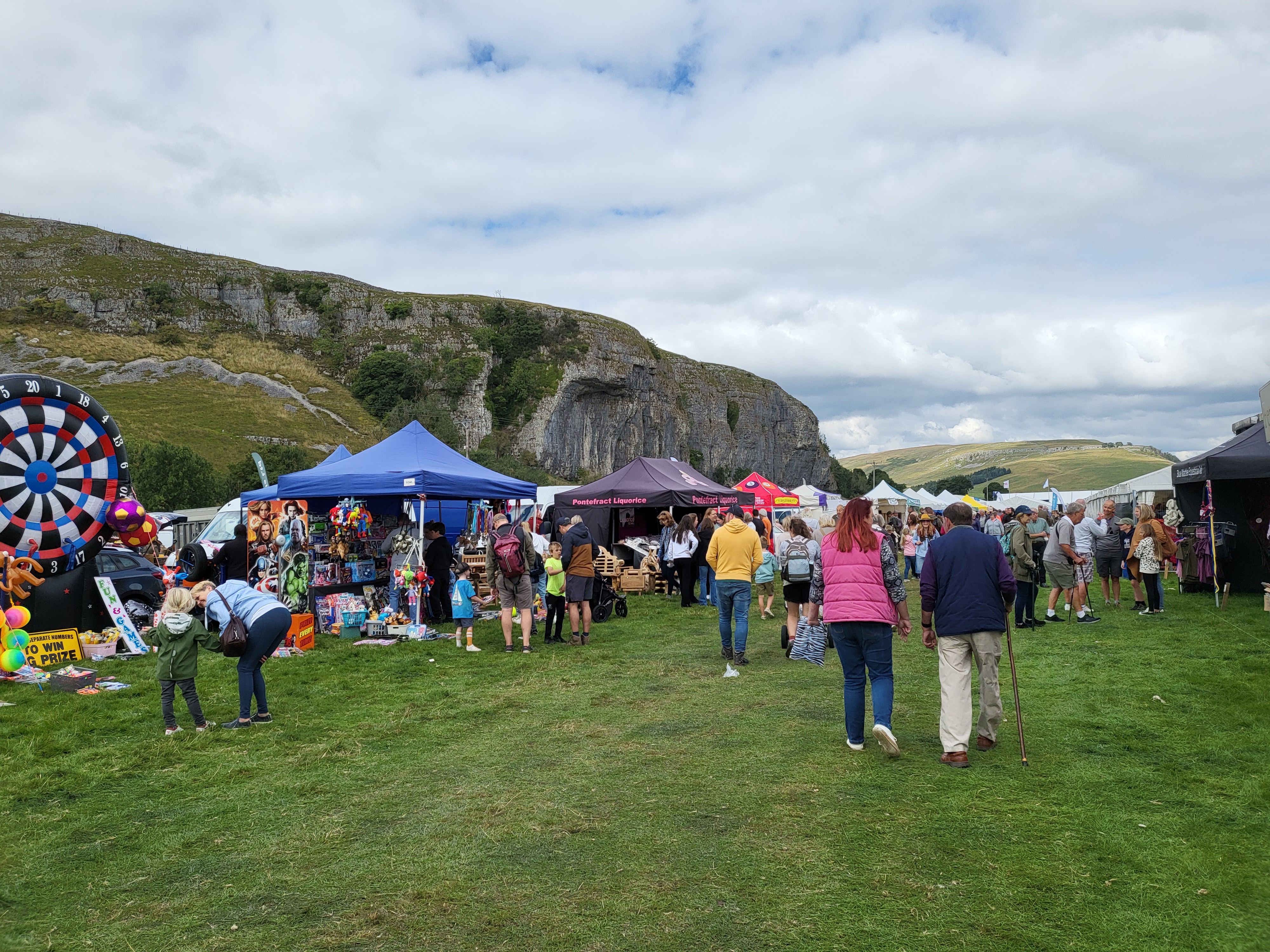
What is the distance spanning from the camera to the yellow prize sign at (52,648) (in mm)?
9688

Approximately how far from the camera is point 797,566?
9.80m

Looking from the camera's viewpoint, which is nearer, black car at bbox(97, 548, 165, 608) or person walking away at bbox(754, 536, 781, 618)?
black car at bbox(97, 548, 165, 608)

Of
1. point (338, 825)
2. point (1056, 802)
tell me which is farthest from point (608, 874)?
point (1056, 802)

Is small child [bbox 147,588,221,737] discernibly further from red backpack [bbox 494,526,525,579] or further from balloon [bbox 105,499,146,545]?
balloon [bbox 105,499,146,545]

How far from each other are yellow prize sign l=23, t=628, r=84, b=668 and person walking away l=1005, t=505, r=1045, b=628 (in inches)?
440

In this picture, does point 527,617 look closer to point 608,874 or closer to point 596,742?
point 596,742

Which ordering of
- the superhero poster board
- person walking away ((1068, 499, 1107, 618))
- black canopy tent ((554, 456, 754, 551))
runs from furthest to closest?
black canopy tent ((554, 456, 754, 551)), person walking away ((1068, 499, 1107, 618)), the superhero poster board

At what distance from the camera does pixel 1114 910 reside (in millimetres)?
3461

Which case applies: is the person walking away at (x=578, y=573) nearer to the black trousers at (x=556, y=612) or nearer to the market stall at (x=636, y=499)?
the black trousers at (x=556, y=612)

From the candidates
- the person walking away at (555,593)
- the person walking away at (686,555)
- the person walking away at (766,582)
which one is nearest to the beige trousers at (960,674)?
the person walking away at (555,593)

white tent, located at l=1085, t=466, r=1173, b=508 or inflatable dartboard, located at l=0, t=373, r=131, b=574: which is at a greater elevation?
inflatable dartboard, located at l=0, t=373, r=131, b=574

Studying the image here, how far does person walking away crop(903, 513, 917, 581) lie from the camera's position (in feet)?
60.6

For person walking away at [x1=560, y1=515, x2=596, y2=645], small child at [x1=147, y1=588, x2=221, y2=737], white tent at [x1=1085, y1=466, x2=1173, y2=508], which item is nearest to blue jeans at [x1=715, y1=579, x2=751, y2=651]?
person walking away at [x1=560, y1=515, x2=596, y2=645]

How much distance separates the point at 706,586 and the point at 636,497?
3549 mm
